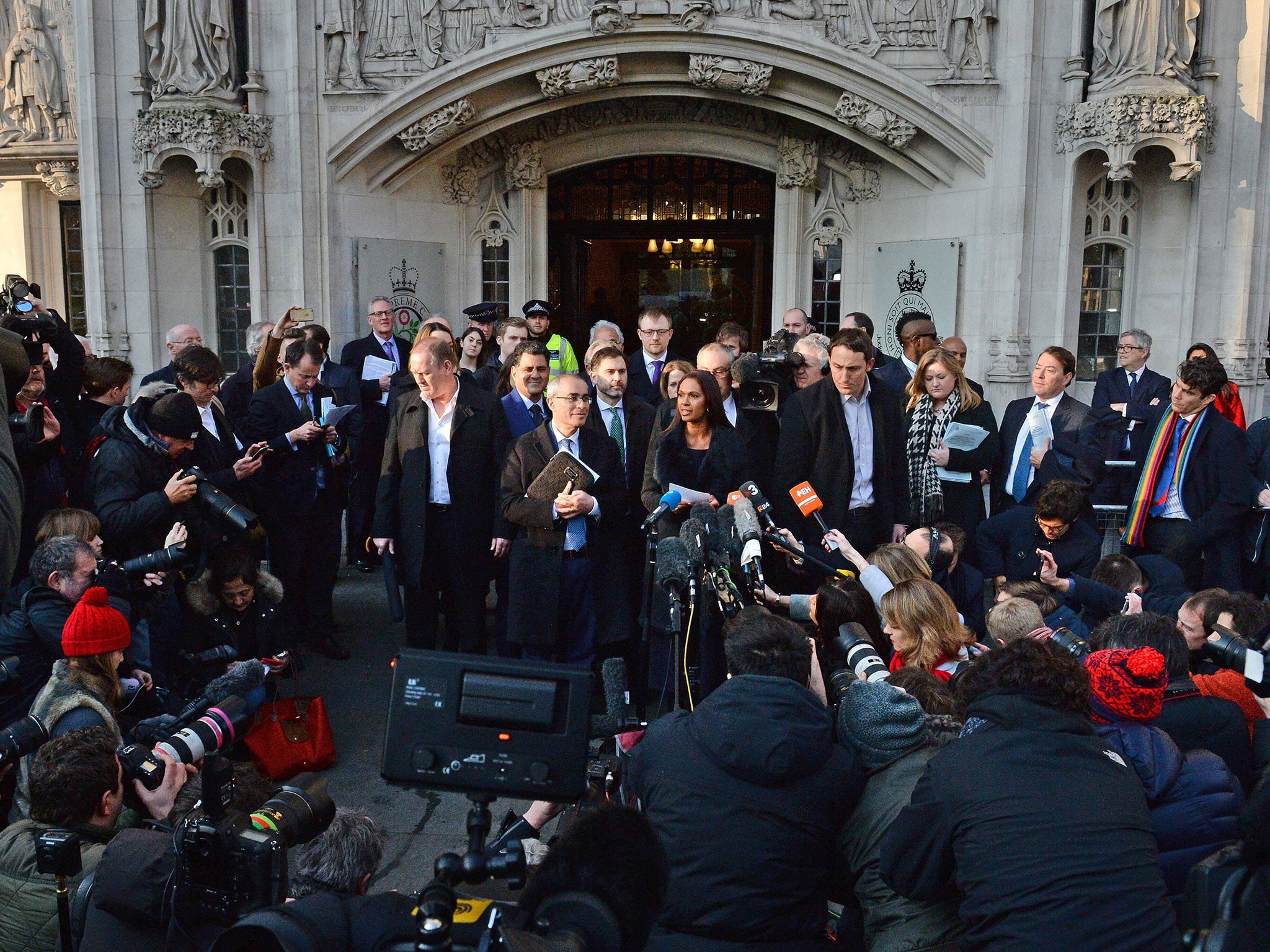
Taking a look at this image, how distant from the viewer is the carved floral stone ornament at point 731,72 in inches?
369

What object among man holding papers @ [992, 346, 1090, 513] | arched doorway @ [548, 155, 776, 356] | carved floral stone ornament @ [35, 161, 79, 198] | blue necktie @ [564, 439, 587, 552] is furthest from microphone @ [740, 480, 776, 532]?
carved floral stone ornament @ [35, 161, 79, 198]

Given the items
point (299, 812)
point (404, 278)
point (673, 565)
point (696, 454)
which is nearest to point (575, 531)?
point (696, 454)

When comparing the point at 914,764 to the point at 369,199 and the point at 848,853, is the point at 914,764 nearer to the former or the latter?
the point at 848,853

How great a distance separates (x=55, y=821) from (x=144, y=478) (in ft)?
8.26

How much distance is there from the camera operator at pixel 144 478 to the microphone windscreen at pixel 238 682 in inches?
37.0

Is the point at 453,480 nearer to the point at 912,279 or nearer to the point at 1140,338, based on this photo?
the point at 1140,338

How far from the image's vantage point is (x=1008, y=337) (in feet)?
30.8

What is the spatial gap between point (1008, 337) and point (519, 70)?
466 centimetres

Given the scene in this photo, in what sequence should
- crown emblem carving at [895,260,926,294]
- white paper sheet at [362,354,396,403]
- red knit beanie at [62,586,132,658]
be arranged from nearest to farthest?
red knit beanie at [62,586,132,658]
white paper sheet at [362,354,396,403]
crown emblem carving at [895,260,926,294]

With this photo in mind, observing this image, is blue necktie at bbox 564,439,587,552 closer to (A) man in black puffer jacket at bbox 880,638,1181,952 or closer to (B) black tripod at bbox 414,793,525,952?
(A) man in black puffer jacket at bbox 880,638,1181,952

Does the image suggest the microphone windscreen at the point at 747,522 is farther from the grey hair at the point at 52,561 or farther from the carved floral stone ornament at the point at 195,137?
the carved floral stone ornament at the point at 195,137

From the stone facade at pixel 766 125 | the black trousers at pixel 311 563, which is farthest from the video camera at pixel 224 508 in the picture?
the stone facade at pixel 766 125

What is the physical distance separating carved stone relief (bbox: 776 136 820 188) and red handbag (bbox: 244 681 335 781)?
714cm

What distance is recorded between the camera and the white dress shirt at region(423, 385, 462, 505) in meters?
5.85
